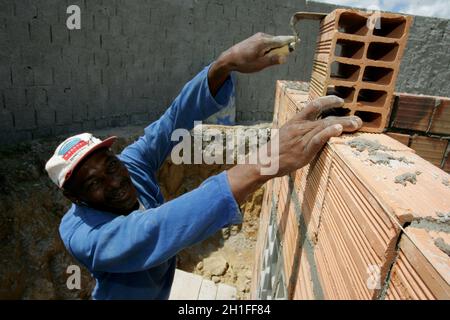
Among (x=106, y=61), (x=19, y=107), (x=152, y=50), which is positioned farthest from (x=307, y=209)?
(x=152, y=50)

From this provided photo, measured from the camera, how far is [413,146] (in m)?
2.26

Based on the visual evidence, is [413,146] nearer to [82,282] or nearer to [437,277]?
[437,277]

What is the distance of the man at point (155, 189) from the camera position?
1197mm

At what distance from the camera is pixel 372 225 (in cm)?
87

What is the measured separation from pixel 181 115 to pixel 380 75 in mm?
1283

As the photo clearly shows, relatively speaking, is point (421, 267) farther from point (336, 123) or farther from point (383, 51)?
point (383, 51)

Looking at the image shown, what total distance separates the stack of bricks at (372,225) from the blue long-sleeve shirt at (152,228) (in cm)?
40

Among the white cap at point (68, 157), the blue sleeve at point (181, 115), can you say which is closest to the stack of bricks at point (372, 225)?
the blue sleeve at point (181, 115)

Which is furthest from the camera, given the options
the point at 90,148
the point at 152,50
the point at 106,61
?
the point at 152,50

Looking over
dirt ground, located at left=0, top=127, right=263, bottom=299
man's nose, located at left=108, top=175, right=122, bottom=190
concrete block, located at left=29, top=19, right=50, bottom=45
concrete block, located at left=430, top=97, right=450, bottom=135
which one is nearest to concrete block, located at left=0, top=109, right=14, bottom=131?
dirt ground, located at left=0, top=127, right=263, bottom=299

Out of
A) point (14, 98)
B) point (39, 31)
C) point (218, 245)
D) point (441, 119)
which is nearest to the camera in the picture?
point (441, 119)

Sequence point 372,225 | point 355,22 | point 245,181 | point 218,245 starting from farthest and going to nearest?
point 218,245, point 355,22, point 245,181, point 372,225

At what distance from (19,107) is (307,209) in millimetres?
5149


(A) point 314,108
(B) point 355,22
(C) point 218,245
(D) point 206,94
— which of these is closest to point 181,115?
(D) point 206,94
